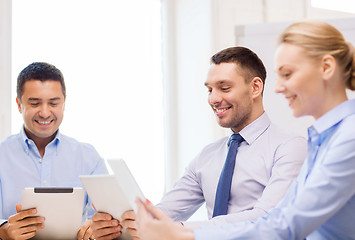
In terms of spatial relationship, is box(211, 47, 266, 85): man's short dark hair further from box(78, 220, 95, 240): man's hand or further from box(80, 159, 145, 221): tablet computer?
box(78, 220, 95, 240): man's hand

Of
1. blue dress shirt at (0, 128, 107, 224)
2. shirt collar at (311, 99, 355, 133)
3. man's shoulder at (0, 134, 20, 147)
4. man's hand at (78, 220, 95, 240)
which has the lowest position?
man's hand at (78, 220, 95, 240)

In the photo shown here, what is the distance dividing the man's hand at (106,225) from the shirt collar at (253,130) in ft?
2.21

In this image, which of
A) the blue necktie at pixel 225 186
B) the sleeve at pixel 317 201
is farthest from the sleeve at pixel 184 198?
the sleeve at pixel 317 201

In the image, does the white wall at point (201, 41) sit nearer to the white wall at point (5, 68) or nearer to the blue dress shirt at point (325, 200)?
the white wall at point (5, 68)

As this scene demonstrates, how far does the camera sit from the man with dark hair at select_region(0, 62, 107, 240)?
248cm

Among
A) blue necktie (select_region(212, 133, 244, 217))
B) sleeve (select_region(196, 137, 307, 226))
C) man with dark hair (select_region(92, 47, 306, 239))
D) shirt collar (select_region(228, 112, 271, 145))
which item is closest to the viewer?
sleeve (select_region(196, 137, 307, 226))

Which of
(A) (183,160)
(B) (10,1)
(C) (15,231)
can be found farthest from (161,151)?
(C) (15,231)

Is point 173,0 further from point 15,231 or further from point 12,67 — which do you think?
point 15,231

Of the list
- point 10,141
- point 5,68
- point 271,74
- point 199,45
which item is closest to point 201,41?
point 199,45

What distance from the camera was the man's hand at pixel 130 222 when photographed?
6.10ft

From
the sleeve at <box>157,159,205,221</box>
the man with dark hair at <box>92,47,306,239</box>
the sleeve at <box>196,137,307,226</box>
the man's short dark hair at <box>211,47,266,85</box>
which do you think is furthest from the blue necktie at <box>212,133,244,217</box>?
the man's short dark hair at <box>211,47,266,85</box>

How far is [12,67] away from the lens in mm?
3676

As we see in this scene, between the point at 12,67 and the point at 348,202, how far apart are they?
2.93 metres

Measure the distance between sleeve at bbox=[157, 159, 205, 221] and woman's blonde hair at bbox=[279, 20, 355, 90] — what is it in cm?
106
